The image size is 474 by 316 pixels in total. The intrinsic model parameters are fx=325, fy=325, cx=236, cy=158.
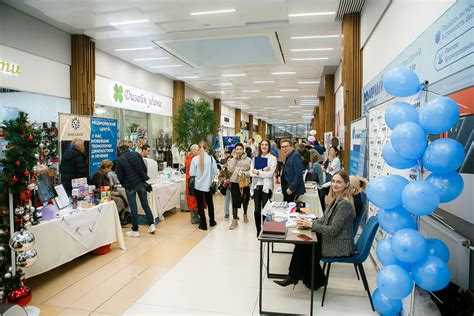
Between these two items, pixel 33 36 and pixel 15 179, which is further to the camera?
pixel 33 36

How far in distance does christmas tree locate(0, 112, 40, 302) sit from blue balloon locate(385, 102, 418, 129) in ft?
9.65

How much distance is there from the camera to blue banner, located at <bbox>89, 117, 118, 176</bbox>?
6.39m

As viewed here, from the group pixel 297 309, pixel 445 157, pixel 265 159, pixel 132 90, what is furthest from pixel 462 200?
pixel 132 90

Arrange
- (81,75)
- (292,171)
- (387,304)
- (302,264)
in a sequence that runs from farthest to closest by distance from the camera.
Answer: (81,75)
(292,171)
(302,264)
(387,304)

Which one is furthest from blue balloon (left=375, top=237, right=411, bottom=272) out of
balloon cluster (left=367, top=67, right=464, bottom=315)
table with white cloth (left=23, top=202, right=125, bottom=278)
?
table with white cloth (left=23, top=202, right=125, bottom=278)

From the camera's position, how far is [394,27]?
3756mm

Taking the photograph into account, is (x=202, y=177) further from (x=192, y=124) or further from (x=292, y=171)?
(x=192, y=124)

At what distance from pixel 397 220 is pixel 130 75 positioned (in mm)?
9530

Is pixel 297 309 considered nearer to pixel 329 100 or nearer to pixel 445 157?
pixel 445 157

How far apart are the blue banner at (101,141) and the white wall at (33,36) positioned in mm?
1863

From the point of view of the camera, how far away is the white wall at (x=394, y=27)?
8.81 feet

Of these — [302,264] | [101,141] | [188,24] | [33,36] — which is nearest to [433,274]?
[302,264]

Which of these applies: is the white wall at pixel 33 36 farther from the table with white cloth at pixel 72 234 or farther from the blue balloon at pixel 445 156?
the blue balloon at pixel 445 156

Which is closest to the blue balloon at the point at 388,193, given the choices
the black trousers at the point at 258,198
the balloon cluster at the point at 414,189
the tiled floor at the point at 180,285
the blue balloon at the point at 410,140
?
the balloon cluster at the point at 414,189
